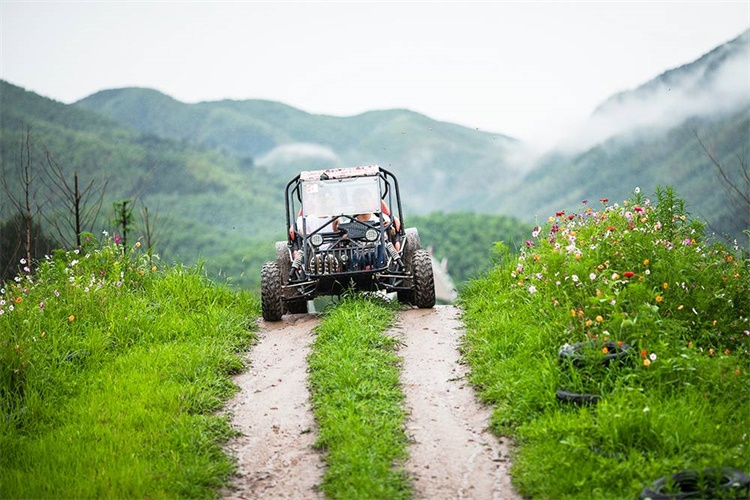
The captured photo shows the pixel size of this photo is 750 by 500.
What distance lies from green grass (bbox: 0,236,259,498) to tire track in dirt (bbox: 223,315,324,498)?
0.18 metres

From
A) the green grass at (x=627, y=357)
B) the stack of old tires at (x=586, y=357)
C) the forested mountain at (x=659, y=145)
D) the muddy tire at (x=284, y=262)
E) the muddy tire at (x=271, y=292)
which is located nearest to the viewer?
the green grass at (x=627, y=357)

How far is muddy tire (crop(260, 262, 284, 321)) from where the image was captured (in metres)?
10.8

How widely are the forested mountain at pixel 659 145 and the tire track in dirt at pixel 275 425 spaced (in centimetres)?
1607

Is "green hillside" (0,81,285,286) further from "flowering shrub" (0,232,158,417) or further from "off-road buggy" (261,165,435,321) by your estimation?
"off-road buggy" (261,165,435,321)

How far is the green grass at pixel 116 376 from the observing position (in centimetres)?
→ 654

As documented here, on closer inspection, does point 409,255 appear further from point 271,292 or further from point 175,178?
point 175,178

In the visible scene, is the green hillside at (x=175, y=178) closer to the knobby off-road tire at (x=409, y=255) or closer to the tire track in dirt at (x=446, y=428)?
the knobby off-road tire at (x=409, y=255)

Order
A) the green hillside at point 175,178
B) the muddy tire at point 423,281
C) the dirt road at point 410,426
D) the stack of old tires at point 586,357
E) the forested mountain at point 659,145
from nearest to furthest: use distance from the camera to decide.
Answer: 1. the dirt road at point 410,426
2. the stack of old tires at point 586,357
3. the muddy tire at point 423,281
4. the forested mountain at point 659,145
5. the green hillside at point 175,178

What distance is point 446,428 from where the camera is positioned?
7.25 metres

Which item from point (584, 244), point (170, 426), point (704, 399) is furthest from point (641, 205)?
point (170, 426)

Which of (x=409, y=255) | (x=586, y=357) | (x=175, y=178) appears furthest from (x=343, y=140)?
(x=586, y=357)

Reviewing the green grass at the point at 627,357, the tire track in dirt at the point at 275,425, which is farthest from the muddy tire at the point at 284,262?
the green grass at the point at 627,357

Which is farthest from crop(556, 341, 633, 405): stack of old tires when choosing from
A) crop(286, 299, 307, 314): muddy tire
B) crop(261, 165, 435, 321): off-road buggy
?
crop(286, 299, 307, 314): muddy tire

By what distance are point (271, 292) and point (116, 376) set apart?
8.92 ft
